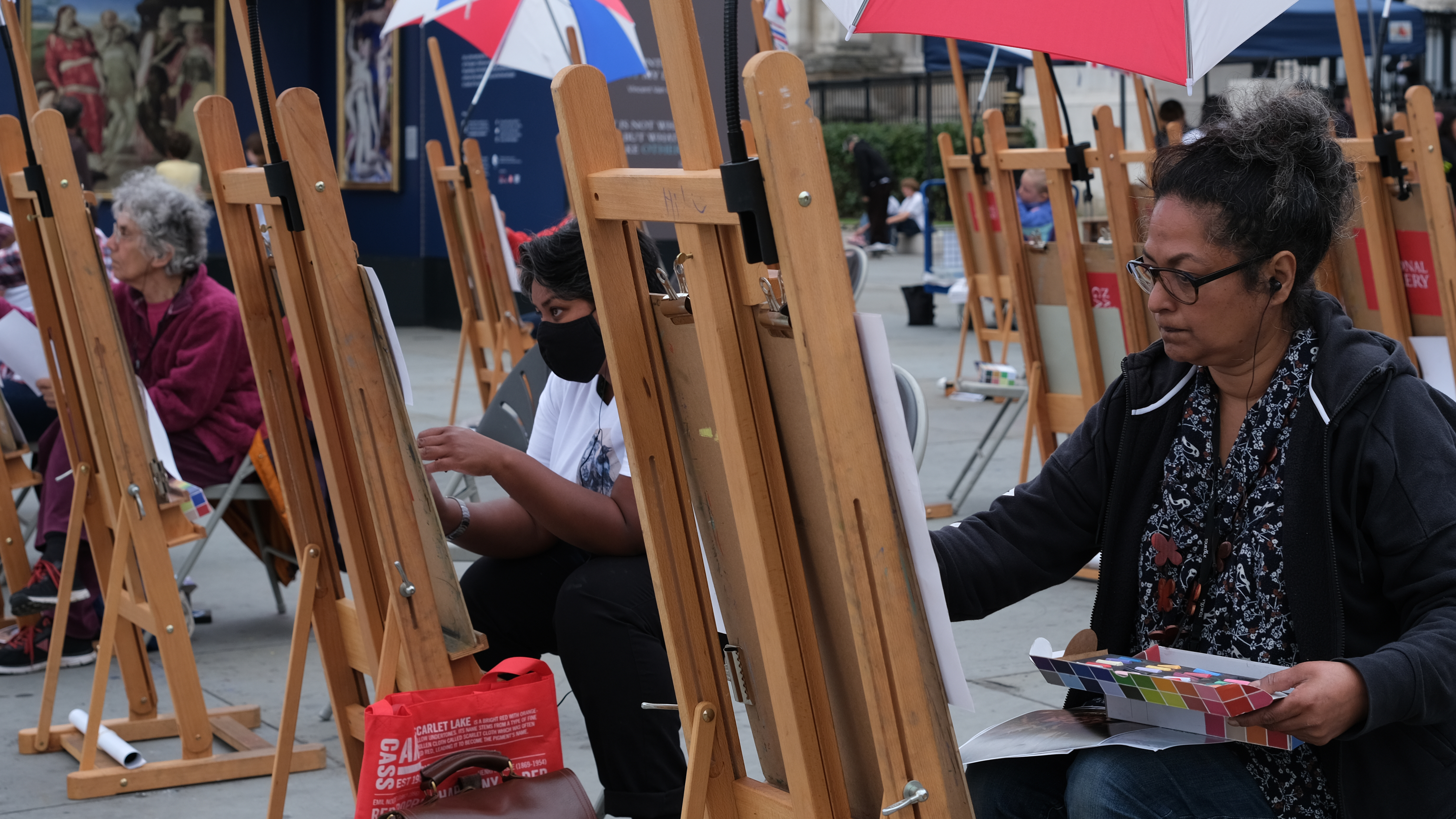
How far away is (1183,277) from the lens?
5.94ft

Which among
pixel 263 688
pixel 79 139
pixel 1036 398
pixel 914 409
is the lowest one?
pixel 263 688

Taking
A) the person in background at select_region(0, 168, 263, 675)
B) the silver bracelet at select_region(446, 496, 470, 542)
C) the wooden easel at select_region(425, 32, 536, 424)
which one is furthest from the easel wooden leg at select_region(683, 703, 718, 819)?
the wooden easel at select_region(425, 32, 536, 424)

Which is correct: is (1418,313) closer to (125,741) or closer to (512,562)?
(512,562)

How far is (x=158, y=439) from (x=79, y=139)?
8749mm

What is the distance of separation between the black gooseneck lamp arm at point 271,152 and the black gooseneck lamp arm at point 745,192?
107 cm

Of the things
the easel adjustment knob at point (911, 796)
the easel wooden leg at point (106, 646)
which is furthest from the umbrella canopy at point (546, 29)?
the easel adjustment knob at point (911, 796)

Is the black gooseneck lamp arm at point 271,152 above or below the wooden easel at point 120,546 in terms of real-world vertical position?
above

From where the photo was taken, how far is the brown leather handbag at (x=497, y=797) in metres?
2.04

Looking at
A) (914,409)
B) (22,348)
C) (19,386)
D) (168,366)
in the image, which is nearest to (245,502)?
(168,366)

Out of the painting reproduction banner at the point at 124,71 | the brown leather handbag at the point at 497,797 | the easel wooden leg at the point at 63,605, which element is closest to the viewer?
the brown leather handbag at the point at 497,797

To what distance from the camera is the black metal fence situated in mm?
25703

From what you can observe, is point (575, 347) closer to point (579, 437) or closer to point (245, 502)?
point (579, 437)

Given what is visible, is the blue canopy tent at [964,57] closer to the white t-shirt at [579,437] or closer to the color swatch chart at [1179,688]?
the white t-shirt at [579,437]

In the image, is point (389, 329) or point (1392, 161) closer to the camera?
point (389, 329)
